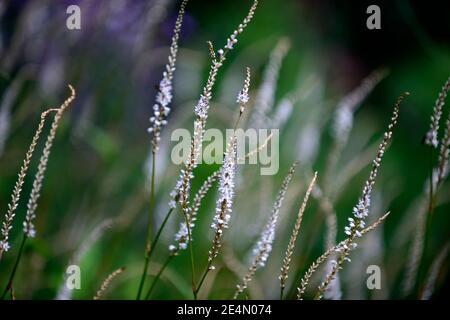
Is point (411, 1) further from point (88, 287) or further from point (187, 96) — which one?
point (88, 287)

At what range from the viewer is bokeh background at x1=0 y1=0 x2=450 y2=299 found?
45.4 inches

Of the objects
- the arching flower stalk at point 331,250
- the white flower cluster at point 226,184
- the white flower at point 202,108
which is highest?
the white flower at point 202,108

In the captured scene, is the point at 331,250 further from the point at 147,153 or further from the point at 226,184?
the point at 147,153

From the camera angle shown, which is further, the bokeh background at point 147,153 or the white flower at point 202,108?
the bokeh background at point 147,153

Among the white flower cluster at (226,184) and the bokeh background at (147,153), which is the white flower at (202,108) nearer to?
the white flower cluster at (226,184)

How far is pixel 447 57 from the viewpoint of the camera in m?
1.98

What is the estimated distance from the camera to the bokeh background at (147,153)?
115cm

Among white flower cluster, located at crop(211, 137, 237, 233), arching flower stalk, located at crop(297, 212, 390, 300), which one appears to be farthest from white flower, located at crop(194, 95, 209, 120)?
arching flower stalk, located at crop(297, 212, 390, 300)

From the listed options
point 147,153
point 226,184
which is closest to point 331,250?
point 226,184

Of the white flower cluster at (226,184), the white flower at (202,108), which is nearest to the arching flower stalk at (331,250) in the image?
the white flower cluster at (226,184)

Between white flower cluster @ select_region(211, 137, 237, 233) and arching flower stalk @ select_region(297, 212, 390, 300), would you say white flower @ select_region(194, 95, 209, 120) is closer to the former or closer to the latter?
white flower cluster @ select_region(211, 137, 237, 233)
